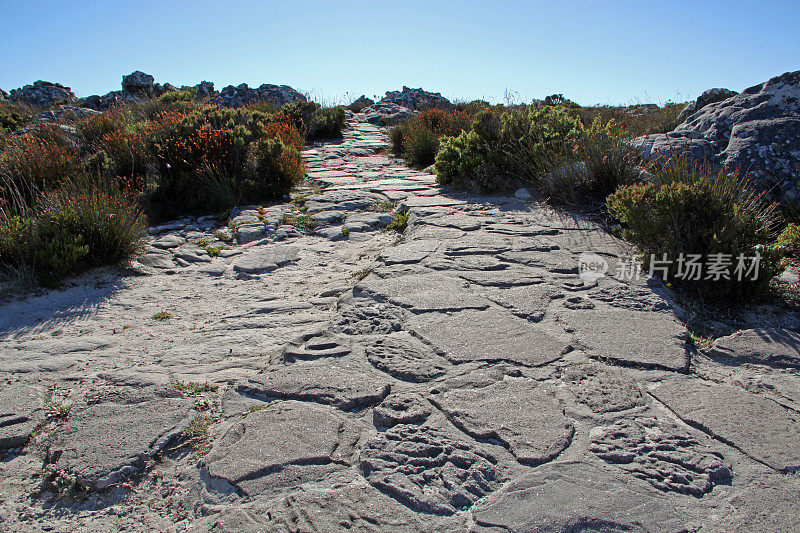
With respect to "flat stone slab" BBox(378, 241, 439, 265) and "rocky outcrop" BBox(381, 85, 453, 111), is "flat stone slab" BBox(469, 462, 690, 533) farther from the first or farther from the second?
"rocky outcrop" BBox(381, 85, 453, 111)

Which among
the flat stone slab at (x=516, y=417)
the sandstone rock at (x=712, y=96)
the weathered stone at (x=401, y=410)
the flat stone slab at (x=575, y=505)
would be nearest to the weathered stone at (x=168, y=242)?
the weathered stone at (x=401, y=410)

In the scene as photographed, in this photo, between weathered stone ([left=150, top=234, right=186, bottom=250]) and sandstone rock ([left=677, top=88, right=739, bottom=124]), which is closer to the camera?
weathered stone ([left=150, top=234, right=186, bottom=250])

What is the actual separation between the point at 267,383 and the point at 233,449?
516 mm

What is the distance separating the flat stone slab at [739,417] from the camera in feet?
6.53

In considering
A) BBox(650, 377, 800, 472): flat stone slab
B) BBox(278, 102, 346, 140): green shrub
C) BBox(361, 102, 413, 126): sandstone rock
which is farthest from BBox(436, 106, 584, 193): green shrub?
BBox(361, 102, 413, 126): sandstone rock

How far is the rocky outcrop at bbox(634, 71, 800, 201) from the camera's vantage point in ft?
15.8

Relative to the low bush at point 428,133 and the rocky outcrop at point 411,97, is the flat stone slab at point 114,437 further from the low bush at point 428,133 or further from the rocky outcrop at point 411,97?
the rocky outcrop at point 411,97

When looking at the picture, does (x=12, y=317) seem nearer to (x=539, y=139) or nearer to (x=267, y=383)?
(x=267, y=383)

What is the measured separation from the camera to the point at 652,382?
2.48 metres

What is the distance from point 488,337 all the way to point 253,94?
2173 cm

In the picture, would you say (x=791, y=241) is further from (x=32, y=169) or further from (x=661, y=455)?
(x=32, y=169)

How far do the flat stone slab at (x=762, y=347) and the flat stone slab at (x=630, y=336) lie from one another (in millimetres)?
207

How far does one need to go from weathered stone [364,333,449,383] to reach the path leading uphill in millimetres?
12

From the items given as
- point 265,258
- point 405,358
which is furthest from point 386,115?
point 405,358
